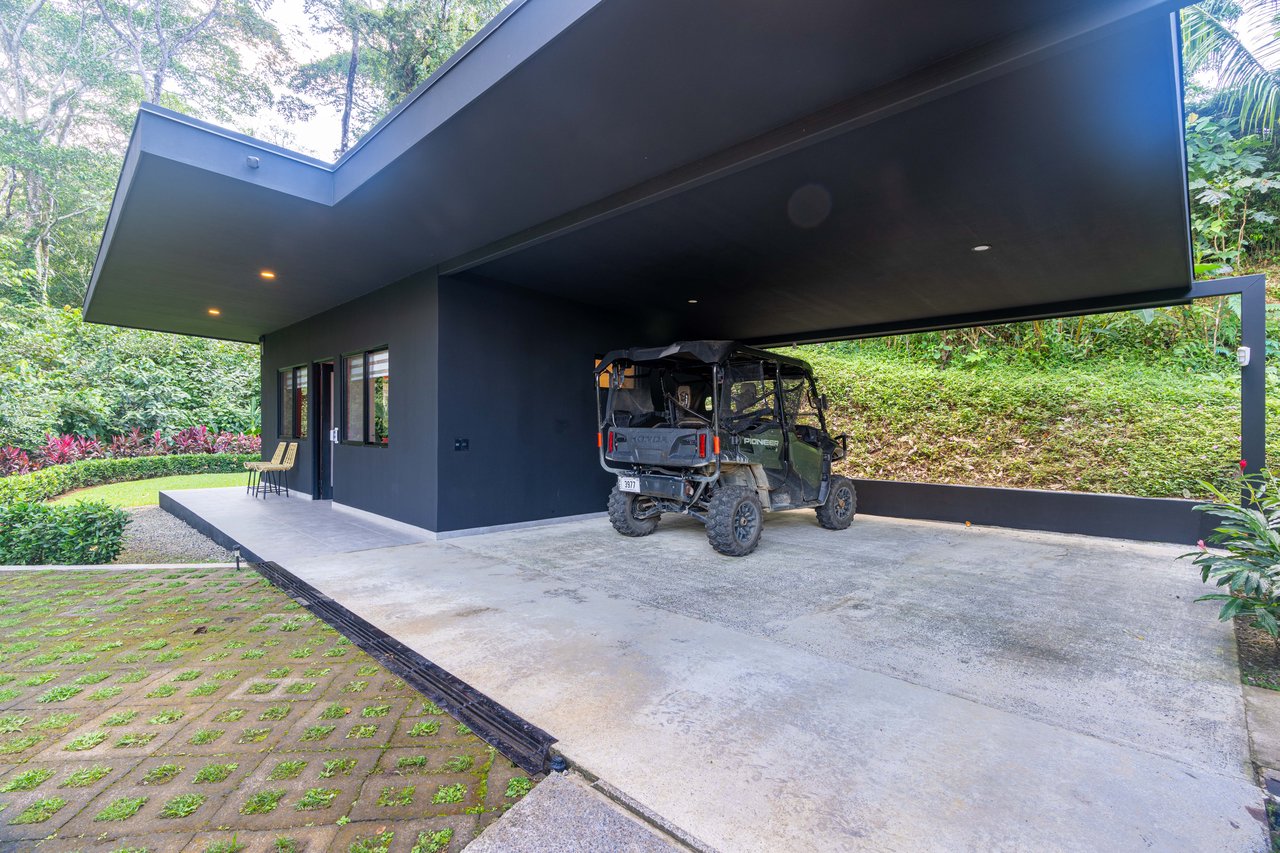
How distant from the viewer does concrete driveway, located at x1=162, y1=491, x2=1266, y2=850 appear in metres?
1.60

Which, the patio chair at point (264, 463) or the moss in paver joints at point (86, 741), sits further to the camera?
the patio chair at point (264, 463)

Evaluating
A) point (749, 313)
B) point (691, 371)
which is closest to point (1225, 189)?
point (749, 313)

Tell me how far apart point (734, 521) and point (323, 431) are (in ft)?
20.7

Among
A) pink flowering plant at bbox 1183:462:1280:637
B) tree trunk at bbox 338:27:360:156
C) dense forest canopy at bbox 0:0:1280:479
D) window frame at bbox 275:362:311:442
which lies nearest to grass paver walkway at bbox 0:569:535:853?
pink flowering plant at bbox 1183:462:1280:637

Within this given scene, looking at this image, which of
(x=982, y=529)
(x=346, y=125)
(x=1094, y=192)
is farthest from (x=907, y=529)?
(x=346, y=125)

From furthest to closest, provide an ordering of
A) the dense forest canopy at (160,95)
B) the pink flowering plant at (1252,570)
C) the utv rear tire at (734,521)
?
1. the dense forest canopy at (160,95)
2. the utv rear tire at (734,521)
3. the pink flowering plant at (1252,570)

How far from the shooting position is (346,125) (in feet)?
50.3

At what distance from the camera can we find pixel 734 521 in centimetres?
489

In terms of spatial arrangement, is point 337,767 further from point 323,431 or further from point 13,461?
point 13,461

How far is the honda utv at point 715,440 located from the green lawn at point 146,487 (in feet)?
26.2

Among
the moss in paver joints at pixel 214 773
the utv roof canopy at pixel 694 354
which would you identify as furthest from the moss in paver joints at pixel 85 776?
the utv roof canopy at pixel 694 354

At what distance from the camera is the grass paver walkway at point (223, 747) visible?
1518 mm

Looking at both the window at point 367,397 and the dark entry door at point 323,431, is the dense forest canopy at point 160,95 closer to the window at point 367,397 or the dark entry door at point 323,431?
the dark entry door at point 323,431

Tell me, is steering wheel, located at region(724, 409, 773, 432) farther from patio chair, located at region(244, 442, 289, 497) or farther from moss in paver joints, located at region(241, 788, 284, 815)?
patio chair, located at region(244, 442, 289, 497)
